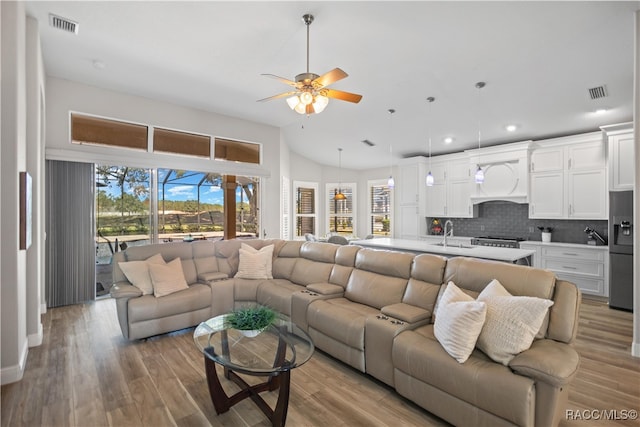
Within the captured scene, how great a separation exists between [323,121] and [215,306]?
13.1ft

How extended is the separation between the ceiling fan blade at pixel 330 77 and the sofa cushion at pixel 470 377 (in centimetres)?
214

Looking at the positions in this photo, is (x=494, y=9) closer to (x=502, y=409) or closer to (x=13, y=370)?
(x=502, y=409)

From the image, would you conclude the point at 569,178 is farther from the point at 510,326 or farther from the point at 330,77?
the point at 330,77

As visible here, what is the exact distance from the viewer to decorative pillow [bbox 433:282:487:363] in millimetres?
1987

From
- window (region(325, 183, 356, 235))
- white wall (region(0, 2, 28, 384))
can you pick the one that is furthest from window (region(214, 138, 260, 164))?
white wall (region(0, 2, 28, 384))

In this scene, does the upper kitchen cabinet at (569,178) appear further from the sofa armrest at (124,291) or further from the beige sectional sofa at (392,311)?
the sofa armrest at (124,291)

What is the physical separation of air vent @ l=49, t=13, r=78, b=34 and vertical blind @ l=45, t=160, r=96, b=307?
2017 mm

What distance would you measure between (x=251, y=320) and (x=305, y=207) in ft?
21.1

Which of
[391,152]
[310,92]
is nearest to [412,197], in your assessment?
[391,152]

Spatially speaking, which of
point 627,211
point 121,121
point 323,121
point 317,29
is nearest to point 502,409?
point 317,29

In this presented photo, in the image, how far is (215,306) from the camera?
388 centimetres

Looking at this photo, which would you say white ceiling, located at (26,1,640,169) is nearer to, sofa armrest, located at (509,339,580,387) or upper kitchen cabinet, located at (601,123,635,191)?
upper kitchen cabinet, located at (601,123,635,191)

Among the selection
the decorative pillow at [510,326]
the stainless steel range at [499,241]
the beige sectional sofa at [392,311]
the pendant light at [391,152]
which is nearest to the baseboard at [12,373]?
the beige sectional sofa at [392,311]

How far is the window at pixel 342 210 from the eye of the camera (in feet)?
29.8
